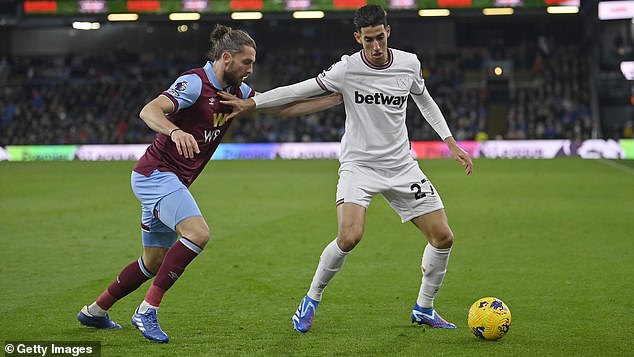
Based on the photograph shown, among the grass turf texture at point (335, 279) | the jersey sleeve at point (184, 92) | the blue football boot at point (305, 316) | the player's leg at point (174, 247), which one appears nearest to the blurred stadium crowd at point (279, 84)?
the grass turf texture at point (335, 279)

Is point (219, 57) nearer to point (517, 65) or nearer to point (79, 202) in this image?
point (79, 202)

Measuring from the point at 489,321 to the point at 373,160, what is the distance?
143 cm

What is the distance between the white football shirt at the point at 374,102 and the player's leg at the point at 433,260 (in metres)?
0.48

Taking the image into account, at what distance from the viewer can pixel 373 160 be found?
23.6 feet

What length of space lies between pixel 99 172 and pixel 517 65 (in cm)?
2340

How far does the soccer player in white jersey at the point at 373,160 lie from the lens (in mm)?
7133

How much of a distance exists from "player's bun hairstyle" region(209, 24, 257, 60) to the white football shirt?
747 mm

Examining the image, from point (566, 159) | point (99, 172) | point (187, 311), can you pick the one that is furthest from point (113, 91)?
point (187, 311)

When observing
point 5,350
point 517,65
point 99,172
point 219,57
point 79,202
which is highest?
point 219,57

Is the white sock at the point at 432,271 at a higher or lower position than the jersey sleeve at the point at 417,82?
lower

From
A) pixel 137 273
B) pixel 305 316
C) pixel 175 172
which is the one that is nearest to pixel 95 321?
pixel 137 273

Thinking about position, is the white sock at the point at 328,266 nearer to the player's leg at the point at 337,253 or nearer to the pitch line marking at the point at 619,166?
the player's leg at the point at 337,253

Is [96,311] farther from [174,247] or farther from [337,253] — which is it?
[337,253]

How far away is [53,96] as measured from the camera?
45688 mm
